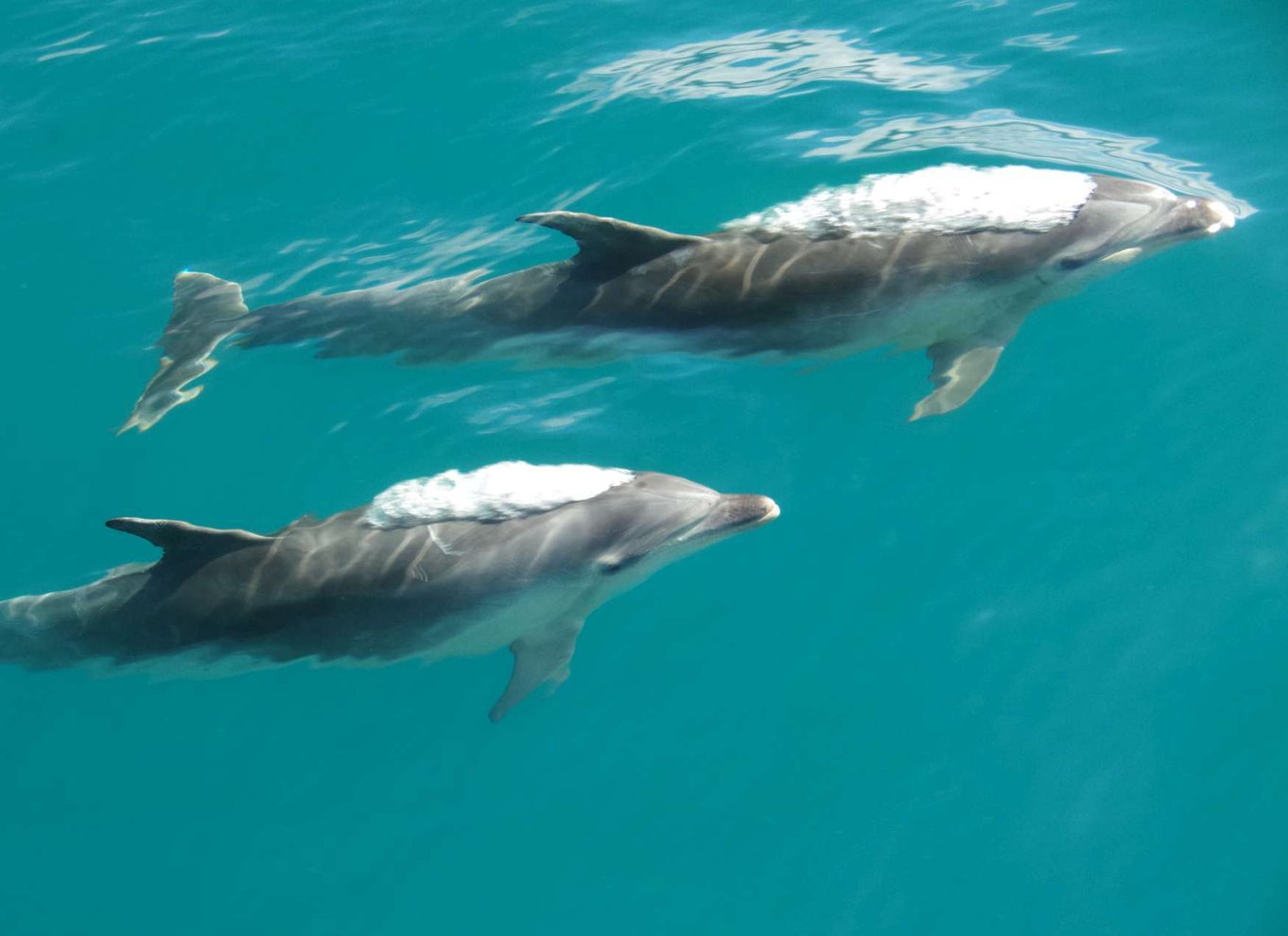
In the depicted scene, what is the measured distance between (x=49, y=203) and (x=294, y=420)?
14.6ft

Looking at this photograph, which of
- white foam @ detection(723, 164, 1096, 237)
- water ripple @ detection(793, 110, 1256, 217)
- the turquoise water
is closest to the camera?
the turquoise water

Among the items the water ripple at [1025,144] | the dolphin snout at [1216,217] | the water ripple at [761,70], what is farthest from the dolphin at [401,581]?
the water ripple at [761,70]

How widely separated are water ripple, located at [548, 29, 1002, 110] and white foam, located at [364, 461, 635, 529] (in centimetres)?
545

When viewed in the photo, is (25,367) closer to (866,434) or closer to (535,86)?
(535,86)

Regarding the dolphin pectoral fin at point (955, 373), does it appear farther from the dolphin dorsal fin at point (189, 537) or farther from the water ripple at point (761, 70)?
the dolphin dorsal fin at point (189, 537)

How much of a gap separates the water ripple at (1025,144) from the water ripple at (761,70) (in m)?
0.77

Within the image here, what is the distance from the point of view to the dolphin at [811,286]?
28.2 ft

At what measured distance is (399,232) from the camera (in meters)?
10.9

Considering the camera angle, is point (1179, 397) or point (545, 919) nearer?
point (545, 919)

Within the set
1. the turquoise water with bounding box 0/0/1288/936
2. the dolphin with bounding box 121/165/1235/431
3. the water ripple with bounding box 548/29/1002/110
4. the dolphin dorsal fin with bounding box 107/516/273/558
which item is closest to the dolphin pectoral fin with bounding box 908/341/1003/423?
the dolphin with bounding box 121/165/1235/431

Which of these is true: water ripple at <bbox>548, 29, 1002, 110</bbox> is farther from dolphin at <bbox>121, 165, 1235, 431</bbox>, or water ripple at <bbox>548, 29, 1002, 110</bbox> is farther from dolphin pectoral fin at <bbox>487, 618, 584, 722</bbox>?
dolphin pectoral fin at <bbox>487, 618, 584, 722</bbox>

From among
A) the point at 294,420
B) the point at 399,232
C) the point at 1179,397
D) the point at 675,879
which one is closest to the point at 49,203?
the point at 399,232

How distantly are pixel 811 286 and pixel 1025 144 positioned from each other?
358 centimetres

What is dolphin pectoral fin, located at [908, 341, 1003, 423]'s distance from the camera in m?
8.45
